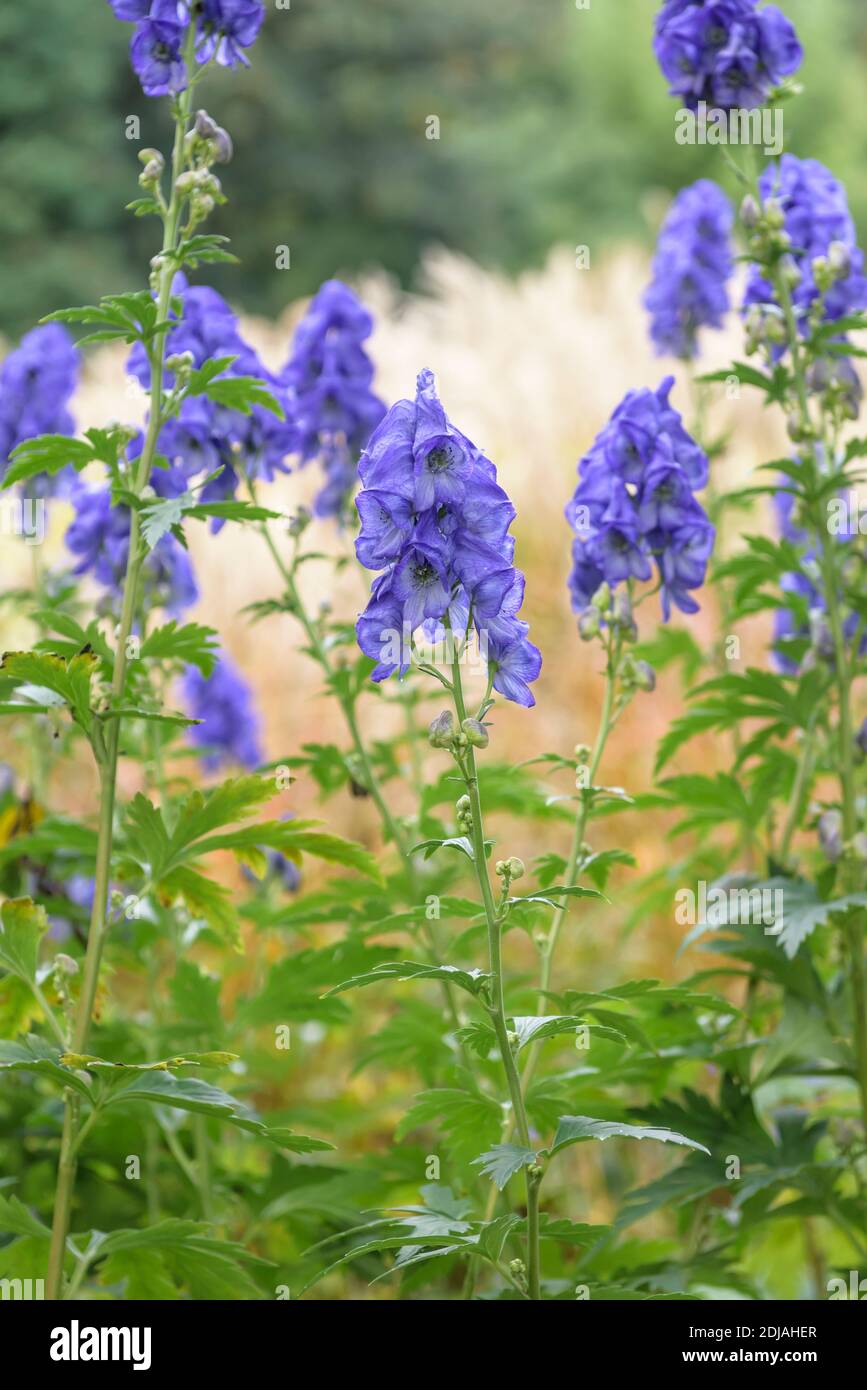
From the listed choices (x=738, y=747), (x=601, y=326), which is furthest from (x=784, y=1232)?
(x=601, y=326)

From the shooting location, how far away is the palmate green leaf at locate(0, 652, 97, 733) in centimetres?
243

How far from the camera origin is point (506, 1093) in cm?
309

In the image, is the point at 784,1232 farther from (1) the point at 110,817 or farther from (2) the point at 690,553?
(1) the point at 110,817

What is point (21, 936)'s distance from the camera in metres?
2.53

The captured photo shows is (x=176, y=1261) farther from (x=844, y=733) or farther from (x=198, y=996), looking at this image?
(x=844, y=733)

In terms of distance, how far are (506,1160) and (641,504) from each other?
133 cm

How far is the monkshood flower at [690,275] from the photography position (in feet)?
14.4

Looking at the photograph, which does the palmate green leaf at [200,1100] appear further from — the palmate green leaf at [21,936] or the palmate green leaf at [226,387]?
the palmate green leaf at [226,387]

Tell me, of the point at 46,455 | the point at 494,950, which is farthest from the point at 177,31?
the point at 494,950

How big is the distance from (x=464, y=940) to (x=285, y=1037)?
2.49 feet

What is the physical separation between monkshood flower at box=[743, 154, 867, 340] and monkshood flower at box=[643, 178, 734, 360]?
676 millimetres

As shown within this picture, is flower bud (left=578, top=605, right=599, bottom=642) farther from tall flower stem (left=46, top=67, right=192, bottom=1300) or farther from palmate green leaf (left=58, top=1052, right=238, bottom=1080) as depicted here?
palmate green leaf (left=58, top=1052, right=238, bottom=1080)

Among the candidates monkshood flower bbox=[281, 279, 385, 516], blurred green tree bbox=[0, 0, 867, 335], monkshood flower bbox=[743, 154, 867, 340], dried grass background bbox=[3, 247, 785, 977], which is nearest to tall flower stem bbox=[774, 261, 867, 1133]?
monkshood flower bbox=[743, 154, 867, 340]
